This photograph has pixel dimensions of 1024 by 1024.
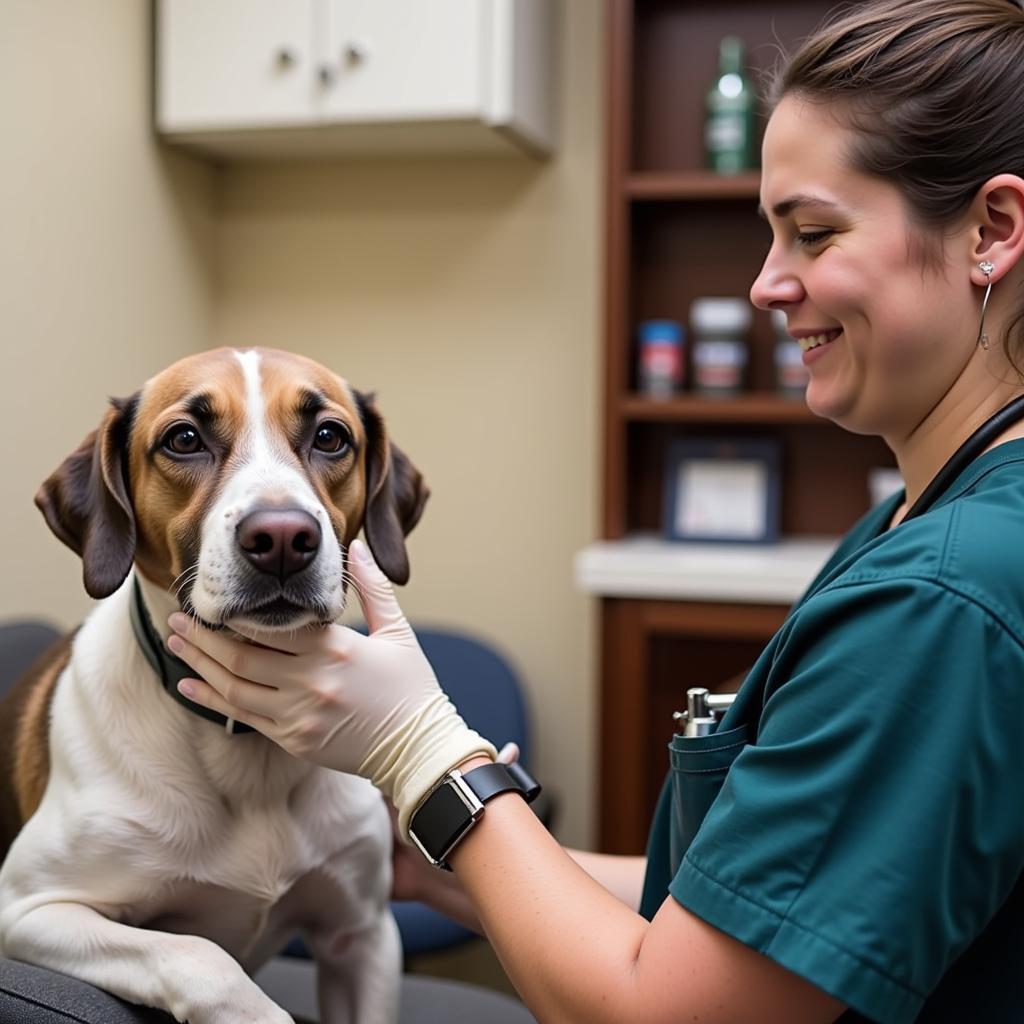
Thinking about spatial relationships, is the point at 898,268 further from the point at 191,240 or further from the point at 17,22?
the point at 191,240

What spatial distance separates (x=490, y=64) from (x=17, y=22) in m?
0.88

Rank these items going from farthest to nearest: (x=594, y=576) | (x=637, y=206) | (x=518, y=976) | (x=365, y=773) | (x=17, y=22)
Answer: (x=637, y=206), (x=594, y=576), (x=17, y=22), (x=365, y=773), (x=518, y=976)

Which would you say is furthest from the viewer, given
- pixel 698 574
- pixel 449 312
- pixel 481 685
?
pixel 449 312

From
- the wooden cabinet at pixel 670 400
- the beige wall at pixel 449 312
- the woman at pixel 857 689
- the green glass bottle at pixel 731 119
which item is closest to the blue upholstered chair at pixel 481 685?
the wooden cabinet at pixel 670 400

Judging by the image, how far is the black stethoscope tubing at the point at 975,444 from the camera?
3.22ft

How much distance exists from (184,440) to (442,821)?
431mm

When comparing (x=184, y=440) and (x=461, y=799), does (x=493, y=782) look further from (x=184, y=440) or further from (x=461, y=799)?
(x=184, y=440)

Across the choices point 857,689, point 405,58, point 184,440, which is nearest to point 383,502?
point 184,440

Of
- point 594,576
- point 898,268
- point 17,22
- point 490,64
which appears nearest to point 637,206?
point 490,64

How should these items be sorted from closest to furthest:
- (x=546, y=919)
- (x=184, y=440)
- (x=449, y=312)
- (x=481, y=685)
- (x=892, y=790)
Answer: (x=892, y=790) < (x=546, y=919) < (x=184, y=440) < (x=481, y=685) < (x=449, y=312)

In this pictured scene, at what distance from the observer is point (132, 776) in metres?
1.12

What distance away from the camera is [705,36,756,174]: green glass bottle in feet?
8.04

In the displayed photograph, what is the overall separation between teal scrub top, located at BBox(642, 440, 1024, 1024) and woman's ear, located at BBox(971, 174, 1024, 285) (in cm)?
24

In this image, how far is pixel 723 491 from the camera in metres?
2.65
